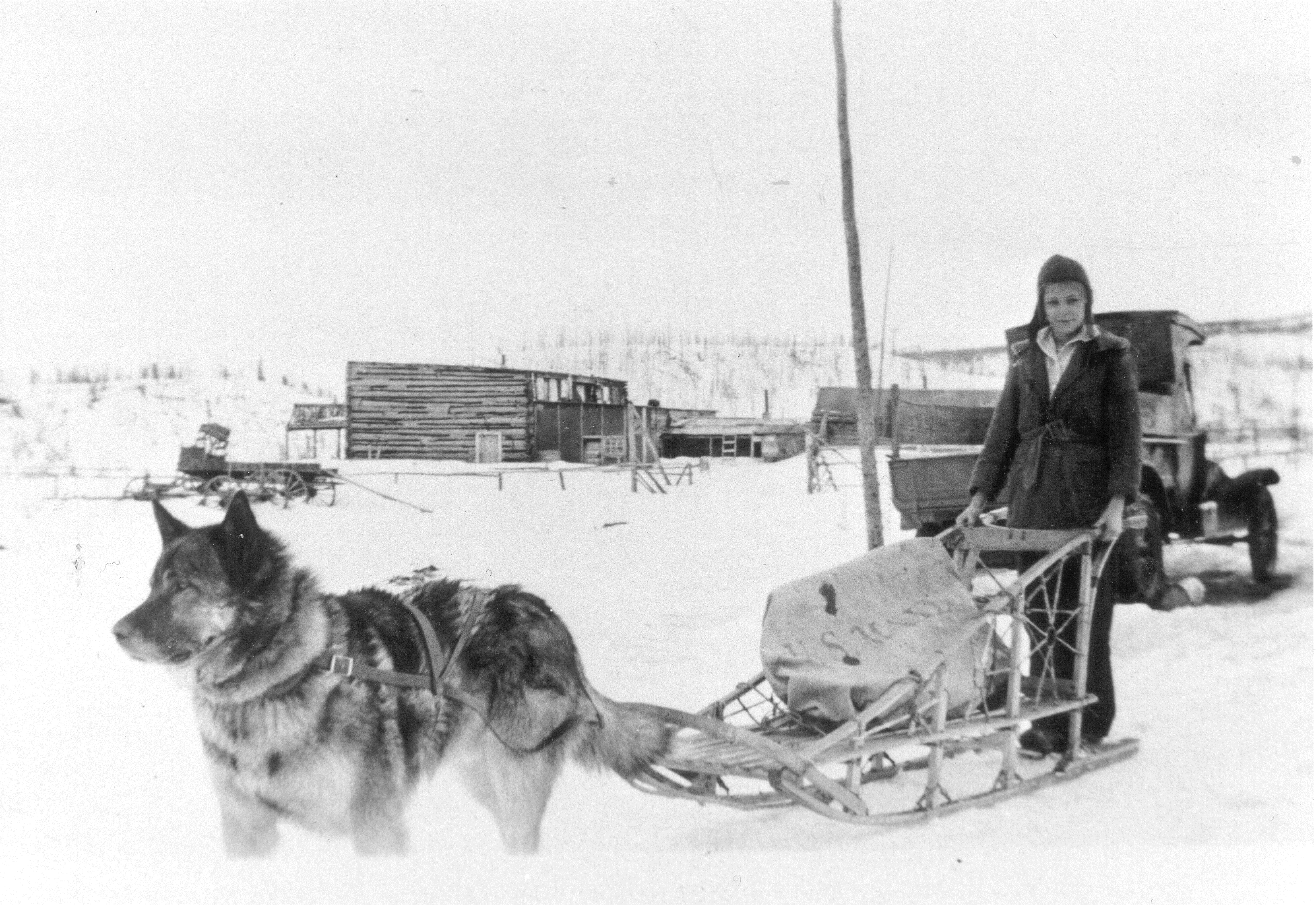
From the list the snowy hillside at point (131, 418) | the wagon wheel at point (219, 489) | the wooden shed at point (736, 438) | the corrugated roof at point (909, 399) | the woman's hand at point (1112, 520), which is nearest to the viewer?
the wagon wheel at point (219, 489)

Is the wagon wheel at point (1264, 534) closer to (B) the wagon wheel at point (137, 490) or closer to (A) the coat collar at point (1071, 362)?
(A) the coat collar at point (1071, 362)

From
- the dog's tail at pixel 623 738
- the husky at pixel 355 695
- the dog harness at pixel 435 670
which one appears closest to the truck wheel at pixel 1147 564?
the dog's tail at pixel 623 738

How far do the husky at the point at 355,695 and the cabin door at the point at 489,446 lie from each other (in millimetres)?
783

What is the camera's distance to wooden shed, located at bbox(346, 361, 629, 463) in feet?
10.4

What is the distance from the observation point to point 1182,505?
13.0 ft

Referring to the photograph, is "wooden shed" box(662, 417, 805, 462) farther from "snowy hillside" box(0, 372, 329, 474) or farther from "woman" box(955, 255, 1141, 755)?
"snowy hillside" box(0, 372, 329, 474)

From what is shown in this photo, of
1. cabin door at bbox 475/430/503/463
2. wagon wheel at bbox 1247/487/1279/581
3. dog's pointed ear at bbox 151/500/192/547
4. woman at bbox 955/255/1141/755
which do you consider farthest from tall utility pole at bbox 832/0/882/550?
dog's pointed ear at bbox 151/500/192/547

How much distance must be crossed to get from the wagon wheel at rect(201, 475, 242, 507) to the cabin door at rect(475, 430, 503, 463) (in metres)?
0.81

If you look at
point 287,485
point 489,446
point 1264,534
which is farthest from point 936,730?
point 287,485

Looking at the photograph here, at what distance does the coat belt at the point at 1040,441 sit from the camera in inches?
123

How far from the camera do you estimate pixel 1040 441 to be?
126 inches

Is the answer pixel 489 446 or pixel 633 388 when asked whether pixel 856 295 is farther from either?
pixel 489 446

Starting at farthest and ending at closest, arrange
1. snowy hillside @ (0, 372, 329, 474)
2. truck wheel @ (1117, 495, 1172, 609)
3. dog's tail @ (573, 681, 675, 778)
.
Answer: truck wheel @ (1117, 495, 1172, 609), snowy hillside @ (0, 372, 329, 474), dog's tail @ (573, 681, 675, 778)

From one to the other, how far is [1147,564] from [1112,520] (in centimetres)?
128
